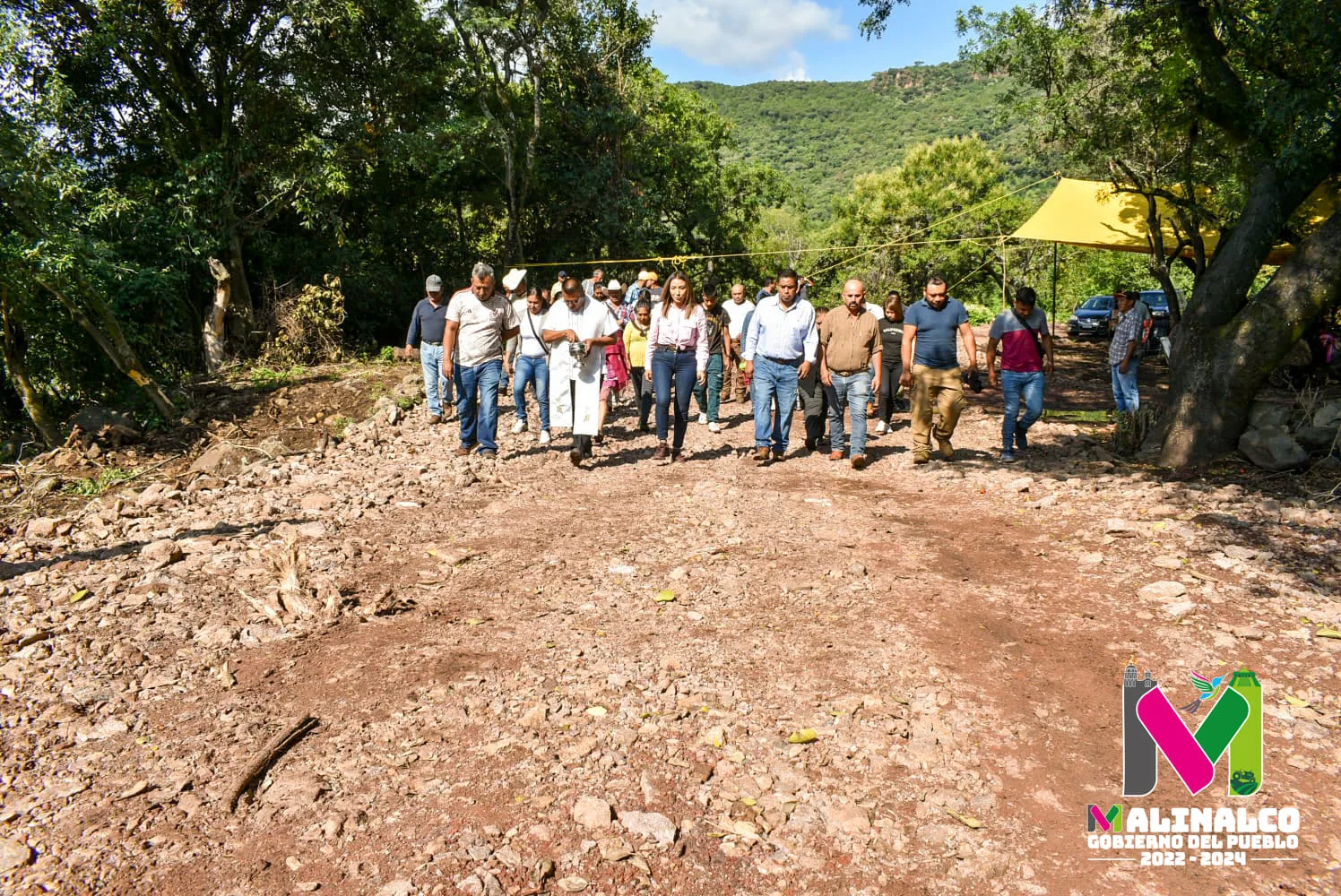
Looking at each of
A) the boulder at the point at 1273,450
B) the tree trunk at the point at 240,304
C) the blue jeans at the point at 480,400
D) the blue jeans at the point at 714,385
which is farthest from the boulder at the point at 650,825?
the tree trunk at the point at 240,304

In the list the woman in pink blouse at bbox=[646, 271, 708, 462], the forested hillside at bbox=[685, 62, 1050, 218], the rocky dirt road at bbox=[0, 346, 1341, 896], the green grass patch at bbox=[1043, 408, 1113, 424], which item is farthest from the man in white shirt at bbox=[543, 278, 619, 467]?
the forested hillside at bbox=[685, 62, 1050, 218]

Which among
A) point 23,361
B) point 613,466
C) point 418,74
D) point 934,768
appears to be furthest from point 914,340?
point 418,74

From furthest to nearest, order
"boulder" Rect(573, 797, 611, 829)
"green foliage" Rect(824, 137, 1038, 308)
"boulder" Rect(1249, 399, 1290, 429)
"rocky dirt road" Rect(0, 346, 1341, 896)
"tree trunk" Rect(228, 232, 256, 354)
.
→ "green foliage" Rect(824, 137, 1038, 308)
"tree trunk" Rect(228, 232, 256, 354)
"boulder" Rect(1249, 399, 1290, 429)
"boulder" Rect(573, 797, 611, 829)
"rocky dirt road" Rect(0, 346, 1341, 896)

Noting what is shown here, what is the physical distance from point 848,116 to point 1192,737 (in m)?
118

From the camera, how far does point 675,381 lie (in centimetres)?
811

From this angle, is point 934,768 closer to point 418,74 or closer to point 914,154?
point 418,74

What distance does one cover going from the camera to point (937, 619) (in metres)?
4.52

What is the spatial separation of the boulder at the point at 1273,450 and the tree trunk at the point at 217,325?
1439 cm

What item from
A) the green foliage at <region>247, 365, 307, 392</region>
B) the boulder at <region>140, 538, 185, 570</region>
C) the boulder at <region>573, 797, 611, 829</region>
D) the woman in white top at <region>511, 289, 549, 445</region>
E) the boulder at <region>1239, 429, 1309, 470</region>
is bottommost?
the boulder at <region>573, 797, 611, 829</region>

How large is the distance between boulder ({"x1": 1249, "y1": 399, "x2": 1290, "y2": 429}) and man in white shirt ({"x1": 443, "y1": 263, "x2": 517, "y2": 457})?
6.56m

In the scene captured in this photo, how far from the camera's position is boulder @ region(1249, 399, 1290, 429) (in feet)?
22.8

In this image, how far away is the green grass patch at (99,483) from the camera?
8625 millimetres

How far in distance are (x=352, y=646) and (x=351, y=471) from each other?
400 cm

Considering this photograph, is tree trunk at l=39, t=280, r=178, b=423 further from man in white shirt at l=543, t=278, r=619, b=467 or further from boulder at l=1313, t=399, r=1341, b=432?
boulder at l=1313, t=399, r=1341, b=432
